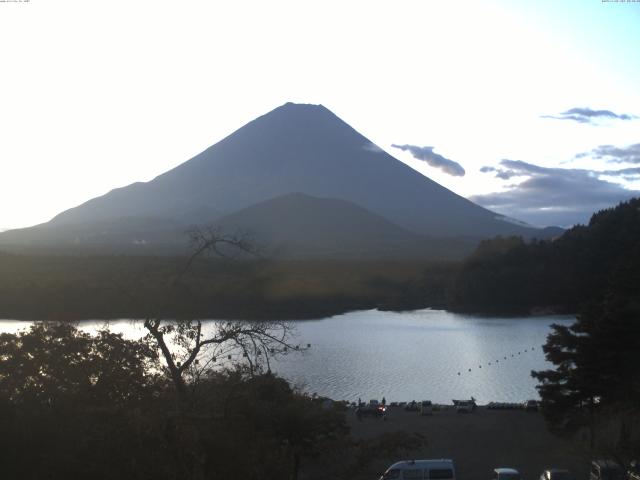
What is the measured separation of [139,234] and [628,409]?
41381mm

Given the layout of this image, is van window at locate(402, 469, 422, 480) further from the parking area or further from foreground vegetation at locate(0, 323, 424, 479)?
foreground vegetation at locate(0, 323, 424, 479)

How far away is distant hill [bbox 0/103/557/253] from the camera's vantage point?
212 ft

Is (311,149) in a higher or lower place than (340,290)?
higher

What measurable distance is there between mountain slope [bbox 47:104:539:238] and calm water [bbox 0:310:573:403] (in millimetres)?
36691

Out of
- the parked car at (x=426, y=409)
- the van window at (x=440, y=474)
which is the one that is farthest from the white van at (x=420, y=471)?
the parked car at (x=426, y=409)

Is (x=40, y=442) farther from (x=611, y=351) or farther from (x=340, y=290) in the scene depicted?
(x=340, y=290)

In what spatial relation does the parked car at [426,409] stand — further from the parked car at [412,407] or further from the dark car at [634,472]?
the dark car at [634,472]

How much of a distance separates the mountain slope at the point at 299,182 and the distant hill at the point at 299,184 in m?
0.09

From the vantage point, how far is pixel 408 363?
738 inches

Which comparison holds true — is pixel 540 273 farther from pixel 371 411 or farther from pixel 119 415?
pixel 119 415

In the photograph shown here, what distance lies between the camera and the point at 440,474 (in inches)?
284

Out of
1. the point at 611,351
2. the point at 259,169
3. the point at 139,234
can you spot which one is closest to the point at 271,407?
the point at 611,351

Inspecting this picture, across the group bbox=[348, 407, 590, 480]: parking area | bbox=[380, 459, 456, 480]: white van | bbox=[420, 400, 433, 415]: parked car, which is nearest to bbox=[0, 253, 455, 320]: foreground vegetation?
bbox=[380, 459, 456, 480]: white van

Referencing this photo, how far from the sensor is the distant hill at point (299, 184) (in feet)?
212
